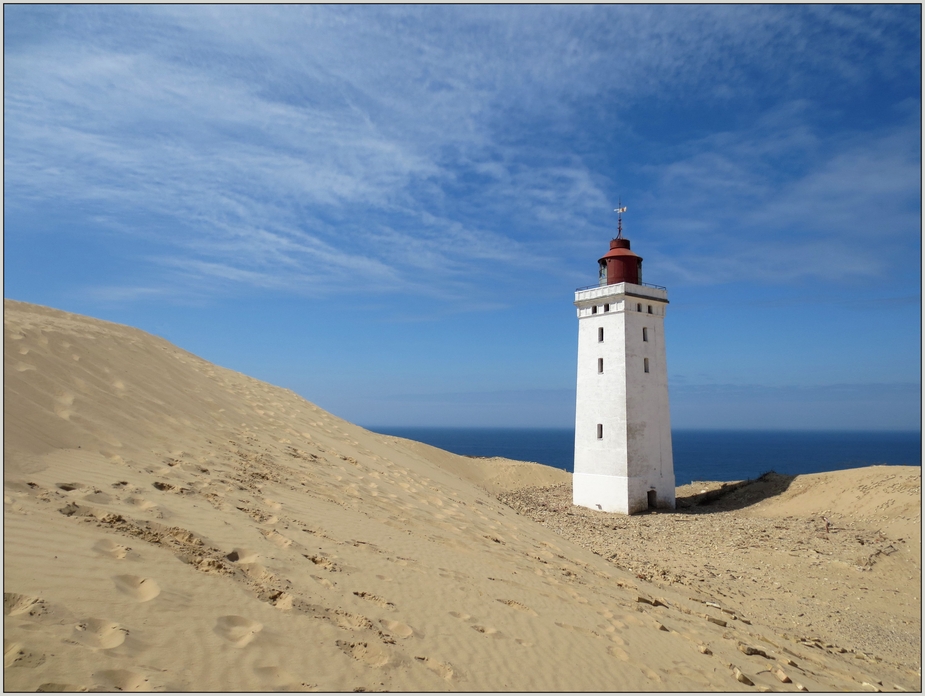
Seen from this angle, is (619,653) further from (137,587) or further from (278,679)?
(137,587)

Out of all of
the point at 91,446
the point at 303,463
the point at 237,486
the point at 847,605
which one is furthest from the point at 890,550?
the point at 91,446

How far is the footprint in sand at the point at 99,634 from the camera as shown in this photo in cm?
394

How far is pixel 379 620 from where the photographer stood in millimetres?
5449

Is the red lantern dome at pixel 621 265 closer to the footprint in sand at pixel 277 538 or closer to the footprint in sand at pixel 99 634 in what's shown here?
the footprint in sand at pixel 277 538

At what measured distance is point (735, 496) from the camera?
23500 mm

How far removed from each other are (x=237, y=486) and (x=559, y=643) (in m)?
5.00

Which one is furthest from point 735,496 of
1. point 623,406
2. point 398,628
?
point 398,628

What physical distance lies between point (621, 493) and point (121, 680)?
68.4 ft

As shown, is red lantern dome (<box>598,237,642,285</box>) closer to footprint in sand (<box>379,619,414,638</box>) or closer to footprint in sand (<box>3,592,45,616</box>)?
footprint in sand (<box>379,619,414,638</box>)

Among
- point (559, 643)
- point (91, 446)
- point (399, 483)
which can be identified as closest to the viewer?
point (559, 643)

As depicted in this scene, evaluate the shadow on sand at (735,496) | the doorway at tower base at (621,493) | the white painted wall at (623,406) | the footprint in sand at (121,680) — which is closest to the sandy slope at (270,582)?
the footprint in sand at (121,680)

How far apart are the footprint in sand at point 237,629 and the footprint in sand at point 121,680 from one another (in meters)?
0.76

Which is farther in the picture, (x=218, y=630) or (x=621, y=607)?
(x=621, y=607)

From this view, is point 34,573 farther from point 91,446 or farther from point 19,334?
point 19,334
